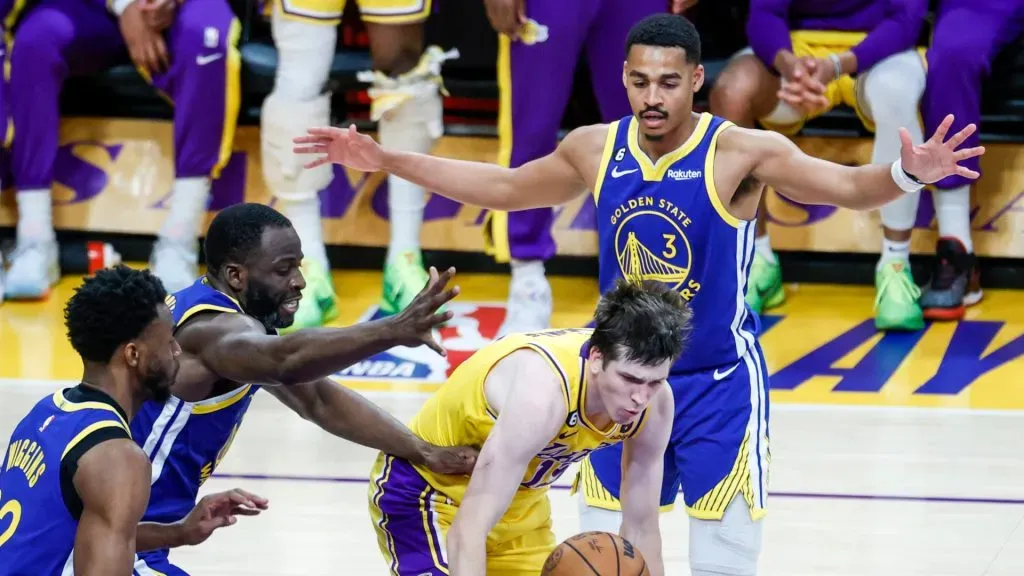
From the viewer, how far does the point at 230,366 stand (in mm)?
4152

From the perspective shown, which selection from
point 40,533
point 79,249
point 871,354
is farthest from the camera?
point 79,249

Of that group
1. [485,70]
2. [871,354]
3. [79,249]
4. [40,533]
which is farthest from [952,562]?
[79,249]

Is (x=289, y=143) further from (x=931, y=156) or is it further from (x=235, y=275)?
(x=931, y=156)

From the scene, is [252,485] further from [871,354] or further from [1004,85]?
[1004,85]

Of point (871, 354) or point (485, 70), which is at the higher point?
point (485, 70)

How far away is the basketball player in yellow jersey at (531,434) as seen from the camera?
389cm

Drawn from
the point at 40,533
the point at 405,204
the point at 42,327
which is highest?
the point at 40,533

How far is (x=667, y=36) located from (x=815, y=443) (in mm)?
2598

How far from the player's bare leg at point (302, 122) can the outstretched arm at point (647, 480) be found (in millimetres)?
3913

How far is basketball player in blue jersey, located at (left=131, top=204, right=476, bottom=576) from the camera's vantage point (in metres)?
4.14

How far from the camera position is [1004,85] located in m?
8.21

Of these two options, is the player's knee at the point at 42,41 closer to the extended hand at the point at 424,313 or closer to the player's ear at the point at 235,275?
the player's ear at the point at 235,275

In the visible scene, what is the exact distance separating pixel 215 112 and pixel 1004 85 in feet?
13.1

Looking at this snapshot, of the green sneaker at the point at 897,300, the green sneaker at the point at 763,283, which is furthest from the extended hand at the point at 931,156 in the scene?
the green sneaker at the point at 763,283
